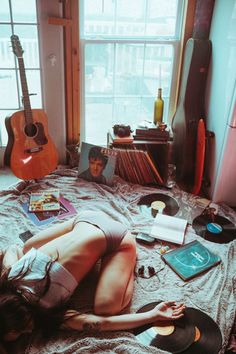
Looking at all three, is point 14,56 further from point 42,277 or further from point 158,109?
point 42,277

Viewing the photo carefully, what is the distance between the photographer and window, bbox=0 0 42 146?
2.27 m

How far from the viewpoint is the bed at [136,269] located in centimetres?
131

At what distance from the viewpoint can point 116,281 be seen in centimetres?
148

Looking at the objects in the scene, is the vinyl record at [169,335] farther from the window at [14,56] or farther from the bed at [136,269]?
the window at [14,56]

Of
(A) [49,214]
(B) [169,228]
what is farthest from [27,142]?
(B) [169,228]

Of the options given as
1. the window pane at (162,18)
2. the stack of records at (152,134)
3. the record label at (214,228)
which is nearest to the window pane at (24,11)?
the window pane at (162,18)

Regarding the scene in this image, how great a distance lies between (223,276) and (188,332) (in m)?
0.40

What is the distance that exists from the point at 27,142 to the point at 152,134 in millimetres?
856

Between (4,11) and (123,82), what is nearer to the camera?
(4,11)

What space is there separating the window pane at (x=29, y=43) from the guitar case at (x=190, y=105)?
105 centimetres

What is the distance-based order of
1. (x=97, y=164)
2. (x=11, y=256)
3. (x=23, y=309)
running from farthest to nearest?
(x=97, y=164), (x=11, y=256), (x=23, y=309)

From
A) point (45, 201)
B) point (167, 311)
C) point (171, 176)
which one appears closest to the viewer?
point (167, 311)

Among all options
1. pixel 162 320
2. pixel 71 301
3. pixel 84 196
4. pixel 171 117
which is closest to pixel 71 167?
pixel 84 196

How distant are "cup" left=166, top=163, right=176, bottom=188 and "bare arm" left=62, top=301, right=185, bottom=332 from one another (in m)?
1.18
